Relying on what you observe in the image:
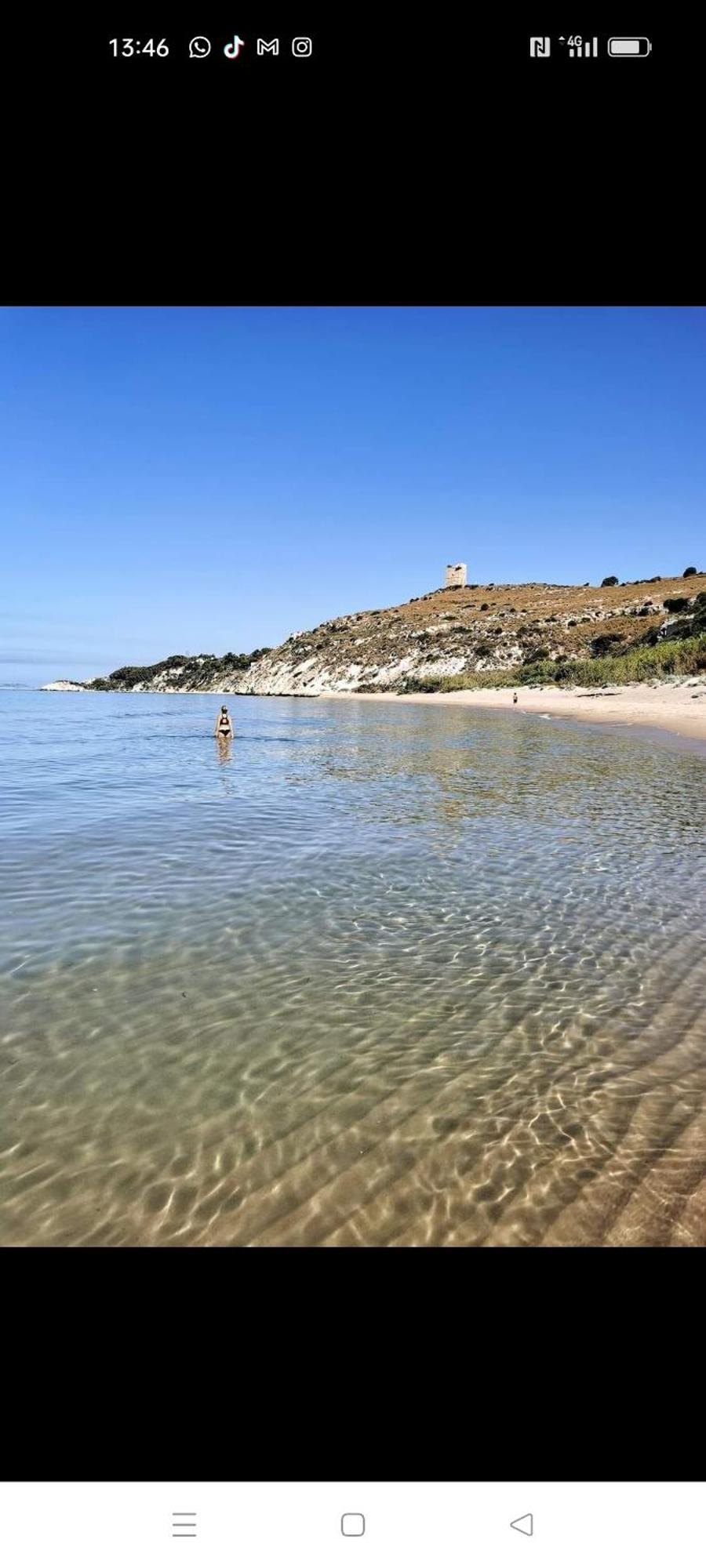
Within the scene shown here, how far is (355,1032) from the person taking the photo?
16.9 ft

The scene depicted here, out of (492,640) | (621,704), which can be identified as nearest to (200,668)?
(492,640)

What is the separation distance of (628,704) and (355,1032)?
38430 mm

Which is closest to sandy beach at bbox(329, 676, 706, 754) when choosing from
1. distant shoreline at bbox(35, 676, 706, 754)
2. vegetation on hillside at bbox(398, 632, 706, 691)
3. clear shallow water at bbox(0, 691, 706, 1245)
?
distant shoreline at bbox(35, 676, 706, 754)

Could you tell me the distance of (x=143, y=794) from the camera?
15.9 m

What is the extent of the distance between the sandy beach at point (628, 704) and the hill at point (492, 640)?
235cm

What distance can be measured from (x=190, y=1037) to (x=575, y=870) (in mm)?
5791
